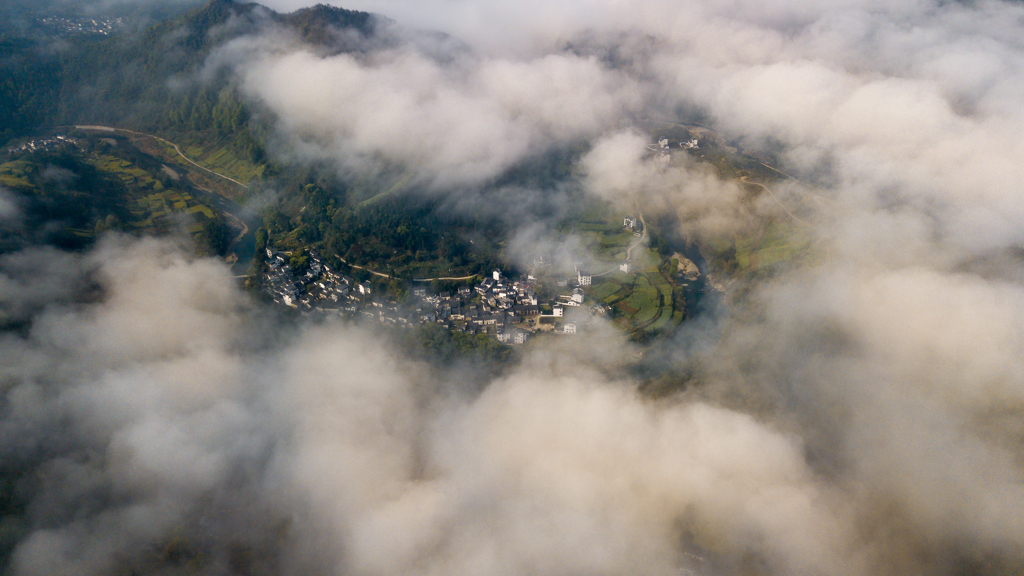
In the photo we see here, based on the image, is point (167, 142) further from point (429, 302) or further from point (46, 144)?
point (429, 302)

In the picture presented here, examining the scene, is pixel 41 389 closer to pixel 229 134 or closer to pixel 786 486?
pixel 786 486

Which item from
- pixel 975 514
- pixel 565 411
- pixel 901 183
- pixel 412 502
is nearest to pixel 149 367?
pixel 412 502

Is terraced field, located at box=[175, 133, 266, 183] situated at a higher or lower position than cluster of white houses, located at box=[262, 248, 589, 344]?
higher

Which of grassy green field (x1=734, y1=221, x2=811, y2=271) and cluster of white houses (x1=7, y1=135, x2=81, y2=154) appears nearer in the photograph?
grassy green field (x1=734, y1=221, x2=811, y2=271)

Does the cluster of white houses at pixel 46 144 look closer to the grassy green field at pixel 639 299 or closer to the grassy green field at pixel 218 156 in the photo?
the grassy green field at pixel 218 156

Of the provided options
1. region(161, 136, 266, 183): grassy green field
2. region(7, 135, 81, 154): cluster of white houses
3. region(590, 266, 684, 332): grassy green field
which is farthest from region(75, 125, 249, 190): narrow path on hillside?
region(590, 266, 684, 332): grassy green field

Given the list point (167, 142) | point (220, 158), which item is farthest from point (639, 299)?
point (167, 142)

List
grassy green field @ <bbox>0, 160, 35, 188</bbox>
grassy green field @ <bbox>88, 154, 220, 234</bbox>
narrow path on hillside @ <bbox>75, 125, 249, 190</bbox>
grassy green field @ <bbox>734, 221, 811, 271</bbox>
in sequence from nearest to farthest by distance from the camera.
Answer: grassy green field @ <bbox>0, 160, 35, 188</bbox> → grassy green field @ <bbox>734, 221, 811, 271</bbox> → grassy green field @ <bbox>88, 154, 220, 234</bbox> → narrow path on hillside @ <bbox>75, 125, 249, 190</bbox>

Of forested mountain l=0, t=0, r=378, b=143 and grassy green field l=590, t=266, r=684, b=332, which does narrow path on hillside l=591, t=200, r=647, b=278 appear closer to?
A: grassy green field l=590, t=266, r=684, b=332
